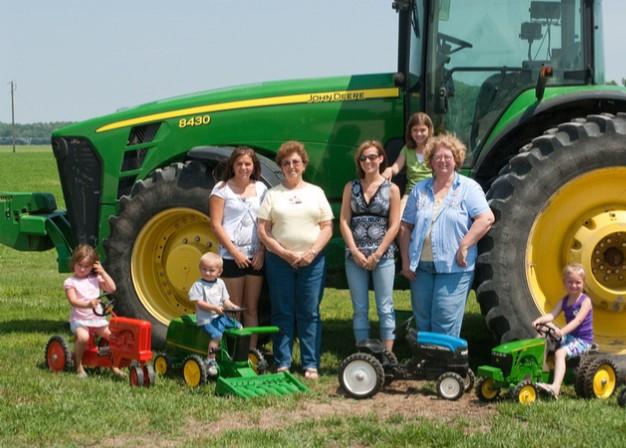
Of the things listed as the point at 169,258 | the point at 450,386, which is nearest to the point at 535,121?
the point at 450,386

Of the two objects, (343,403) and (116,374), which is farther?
(116,374)

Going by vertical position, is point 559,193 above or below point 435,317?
above

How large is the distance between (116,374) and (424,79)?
290cm

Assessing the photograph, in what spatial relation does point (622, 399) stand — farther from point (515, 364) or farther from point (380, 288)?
point (380, 288)

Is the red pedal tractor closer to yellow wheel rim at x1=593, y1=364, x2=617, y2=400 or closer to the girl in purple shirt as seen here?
the girl in purple shirt

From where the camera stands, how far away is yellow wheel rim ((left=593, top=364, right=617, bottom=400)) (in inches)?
245

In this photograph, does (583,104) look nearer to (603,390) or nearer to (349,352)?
(603,390)

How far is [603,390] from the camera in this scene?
6.27 m

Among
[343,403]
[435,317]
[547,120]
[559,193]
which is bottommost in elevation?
[343,403]

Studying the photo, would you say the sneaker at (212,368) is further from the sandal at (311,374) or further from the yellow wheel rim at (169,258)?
the yellow wheel rim at (169,258)

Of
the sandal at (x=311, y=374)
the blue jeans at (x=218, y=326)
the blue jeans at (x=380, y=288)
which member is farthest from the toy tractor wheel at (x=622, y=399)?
the blue jeans at (x=218, y=326)

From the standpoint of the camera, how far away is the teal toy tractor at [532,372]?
6098 mm

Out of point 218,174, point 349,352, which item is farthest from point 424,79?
point 349,352

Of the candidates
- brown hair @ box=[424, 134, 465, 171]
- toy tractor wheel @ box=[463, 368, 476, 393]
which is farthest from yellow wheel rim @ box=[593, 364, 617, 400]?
brown hair @ box=[424, 134, 465, 171]
